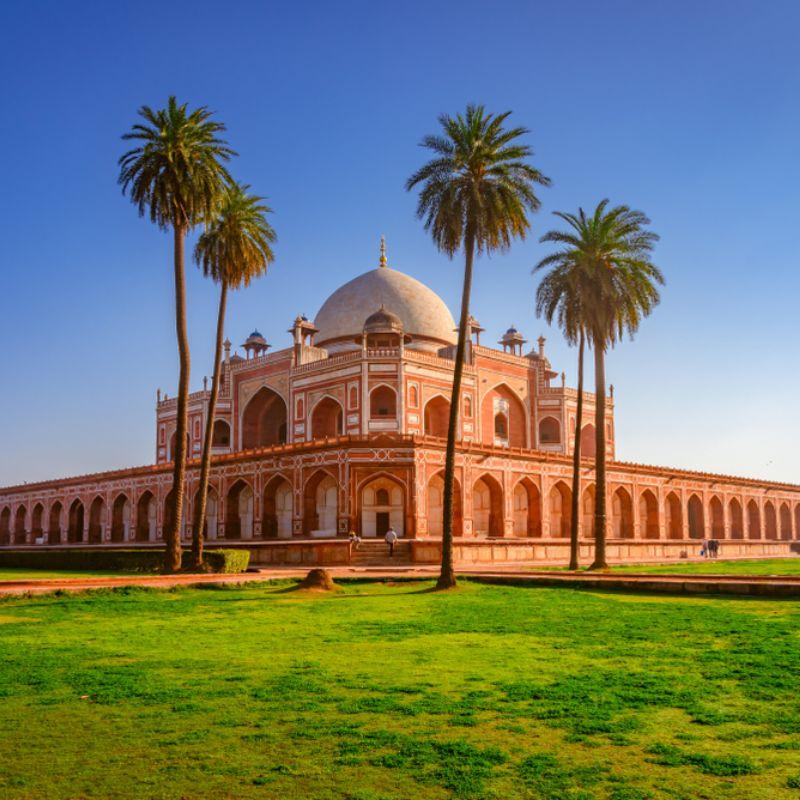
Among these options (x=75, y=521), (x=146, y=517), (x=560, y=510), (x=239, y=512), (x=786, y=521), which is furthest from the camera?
(x=786, y=521)

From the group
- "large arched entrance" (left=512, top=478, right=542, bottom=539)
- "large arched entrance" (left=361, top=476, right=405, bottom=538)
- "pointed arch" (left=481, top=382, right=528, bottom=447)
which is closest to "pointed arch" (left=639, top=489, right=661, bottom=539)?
"pointed arch" (left=481, top=382, right=528, bottom=447)

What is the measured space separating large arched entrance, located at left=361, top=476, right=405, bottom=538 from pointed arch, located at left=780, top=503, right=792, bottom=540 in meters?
41.0

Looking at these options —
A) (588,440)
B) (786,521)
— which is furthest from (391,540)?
(786,521)

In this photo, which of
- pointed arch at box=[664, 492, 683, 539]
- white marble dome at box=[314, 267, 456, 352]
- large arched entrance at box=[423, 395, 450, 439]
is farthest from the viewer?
white marble dome at box=[314, 267, 456, 352]

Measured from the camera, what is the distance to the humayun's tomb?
40.2 m

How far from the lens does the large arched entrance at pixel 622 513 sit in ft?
171

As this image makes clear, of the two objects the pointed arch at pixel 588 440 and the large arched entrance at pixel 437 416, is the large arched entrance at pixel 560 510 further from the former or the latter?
the pointed arch at pixel 588 440

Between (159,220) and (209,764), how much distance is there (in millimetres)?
23315

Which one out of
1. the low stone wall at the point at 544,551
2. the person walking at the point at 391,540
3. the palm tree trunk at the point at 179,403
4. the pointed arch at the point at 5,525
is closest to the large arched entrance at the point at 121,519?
the pointed arch at the point at 5,525

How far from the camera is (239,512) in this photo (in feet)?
156

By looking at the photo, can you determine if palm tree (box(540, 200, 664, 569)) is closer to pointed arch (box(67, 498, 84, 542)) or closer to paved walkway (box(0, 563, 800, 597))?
paved walkway (box(0, 563, 800, 597))

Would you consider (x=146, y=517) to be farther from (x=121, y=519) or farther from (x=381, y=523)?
(x=381, y=523)

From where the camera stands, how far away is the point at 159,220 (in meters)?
26.2

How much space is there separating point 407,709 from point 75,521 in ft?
191
